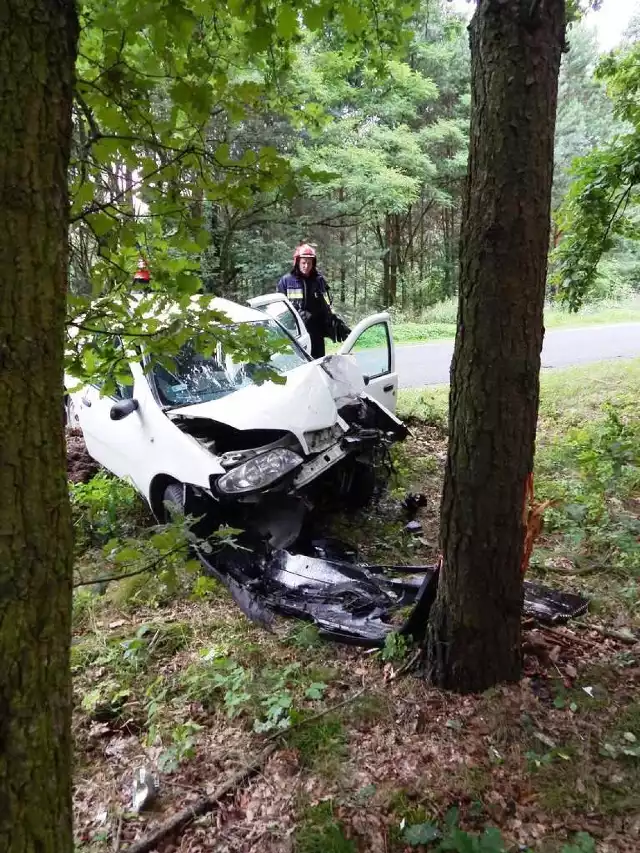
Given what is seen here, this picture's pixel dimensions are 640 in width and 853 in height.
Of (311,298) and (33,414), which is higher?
(311,298)

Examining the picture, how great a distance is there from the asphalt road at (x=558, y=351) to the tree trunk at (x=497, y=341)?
25.8ft

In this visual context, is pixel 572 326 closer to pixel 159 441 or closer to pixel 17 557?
pixel 159 441

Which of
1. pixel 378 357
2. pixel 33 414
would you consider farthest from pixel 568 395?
pixel 33 414

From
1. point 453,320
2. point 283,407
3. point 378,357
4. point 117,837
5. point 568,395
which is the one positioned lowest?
point 117,837

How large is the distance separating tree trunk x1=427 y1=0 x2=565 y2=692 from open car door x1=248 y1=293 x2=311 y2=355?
3.52m

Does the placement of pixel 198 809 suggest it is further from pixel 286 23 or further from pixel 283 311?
pixel 283 311

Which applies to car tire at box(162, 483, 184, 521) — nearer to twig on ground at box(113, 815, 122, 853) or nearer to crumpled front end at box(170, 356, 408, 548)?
crumpled front end at box(170, 356, 408, 548)

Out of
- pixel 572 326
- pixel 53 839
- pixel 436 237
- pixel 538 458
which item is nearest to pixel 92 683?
pixel 53 839

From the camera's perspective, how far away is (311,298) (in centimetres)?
665

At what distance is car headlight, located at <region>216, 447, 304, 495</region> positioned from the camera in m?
3.84

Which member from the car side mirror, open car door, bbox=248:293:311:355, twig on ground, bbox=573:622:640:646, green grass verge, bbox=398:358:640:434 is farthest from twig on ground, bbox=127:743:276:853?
green grass verge, bbox=398:358:640:434

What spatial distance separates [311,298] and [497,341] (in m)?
4.51

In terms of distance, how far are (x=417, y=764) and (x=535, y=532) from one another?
3.67 feet

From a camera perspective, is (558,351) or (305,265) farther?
(558,351)
